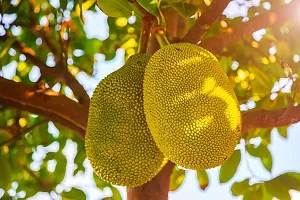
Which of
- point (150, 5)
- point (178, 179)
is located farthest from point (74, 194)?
point (150, 5)

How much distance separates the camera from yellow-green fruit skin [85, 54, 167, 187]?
1098 mm

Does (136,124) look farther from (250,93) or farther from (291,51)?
(250,93)

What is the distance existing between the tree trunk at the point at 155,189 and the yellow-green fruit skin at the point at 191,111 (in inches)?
14.3

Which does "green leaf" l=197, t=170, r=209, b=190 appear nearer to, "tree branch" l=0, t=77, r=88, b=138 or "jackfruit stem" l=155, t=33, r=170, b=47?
"tree branch" l=0, t=77, r=88, b=138

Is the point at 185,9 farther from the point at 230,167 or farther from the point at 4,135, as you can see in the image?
the point at 4,135

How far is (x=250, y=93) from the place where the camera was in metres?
1.89

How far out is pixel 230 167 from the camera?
1.52 metres

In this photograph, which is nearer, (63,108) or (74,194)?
(63,108)

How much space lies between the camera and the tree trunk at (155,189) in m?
1.38

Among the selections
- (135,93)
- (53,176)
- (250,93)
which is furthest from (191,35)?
(53,176)

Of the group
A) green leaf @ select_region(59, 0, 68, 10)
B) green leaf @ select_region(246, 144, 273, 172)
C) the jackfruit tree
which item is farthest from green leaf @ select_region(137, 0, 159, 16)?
green leaf @ select_region(246, 144, 273, 172)

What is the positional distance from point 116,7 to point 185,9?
0.53 feet

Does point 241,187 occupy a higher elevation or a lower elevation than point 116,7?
lower

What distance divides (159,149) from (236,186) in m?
0.39
